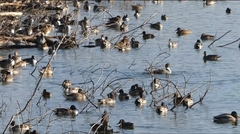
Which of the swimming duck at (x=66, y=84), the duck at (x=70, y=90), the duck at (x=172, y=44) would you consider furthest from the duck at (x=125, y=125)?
the duck at (x=172, y=44)

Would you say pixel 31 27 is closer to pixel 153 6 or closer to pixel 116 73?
pixel 116 73

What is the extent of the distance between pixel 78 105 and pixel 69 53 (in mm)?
7727

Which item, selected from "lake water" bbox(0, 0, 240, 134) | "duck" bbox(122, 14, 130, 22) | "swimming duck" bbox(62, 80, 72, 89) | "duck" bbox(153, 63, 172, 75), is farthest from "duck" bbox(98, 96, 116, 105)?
"duck" bbox(122, 14, 130, 22)

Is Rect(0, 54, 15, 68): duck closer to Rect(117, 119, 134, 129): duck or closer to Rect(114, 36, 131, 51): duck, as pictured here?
Rect(114, 36, 131, 51): duck

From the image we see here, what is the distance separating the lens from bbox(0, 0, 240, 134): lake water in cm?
1842

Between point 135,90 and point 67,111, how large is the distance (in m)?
2.97

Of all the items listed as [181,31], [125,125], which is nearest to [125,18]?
[181,31]

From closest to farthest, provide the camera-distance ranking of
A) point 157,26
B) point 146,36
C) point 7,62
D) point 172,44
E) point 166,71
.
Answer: point 166,71 < point 7,62 < point 172,44 < point 146,36 < point 157,26

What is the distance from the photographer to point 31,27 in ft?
102

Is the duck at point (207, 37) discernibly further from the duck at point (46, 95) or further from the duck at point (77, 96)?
the duck at point (46, 95)

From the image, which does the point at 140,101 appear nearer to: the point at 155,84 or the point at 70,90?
the point at 155,84

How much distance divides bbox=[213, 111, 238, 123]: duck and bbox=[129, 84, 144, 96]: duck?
3056mm

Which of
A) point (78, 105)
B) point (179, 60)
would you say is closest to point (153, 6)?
point (179, 60)

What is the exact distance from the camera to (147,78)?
24.0 m
